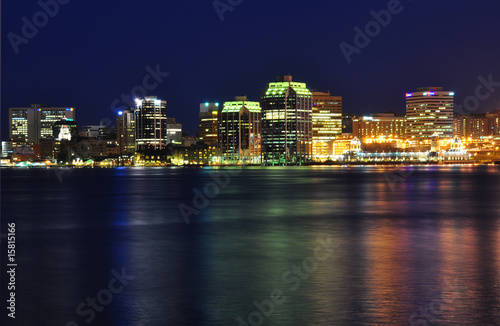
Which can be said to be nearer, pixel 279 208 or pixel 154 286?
pixel 154 286

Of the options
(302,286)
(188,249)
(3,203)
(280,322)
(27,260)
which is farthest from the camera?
(3,203)

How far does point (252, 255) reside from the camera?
2725 centimetres

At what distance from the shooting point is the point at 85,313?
682 inches

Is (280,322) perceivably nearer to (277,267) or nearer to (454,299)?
(454,299)

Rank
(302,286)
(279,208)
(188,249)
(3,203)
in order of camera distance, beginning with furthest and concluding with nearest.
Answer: (3,203), (279,208), (188,249), (302,286)

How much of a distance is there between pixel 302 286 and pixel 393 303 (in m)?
3.51

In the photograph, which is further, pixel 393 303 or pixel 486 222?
pixel 486 222

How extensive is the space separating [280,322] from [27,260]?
14371 millimetres

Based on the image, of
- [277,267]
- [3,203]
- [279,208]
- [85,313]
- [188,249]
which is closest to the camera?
[85,313]

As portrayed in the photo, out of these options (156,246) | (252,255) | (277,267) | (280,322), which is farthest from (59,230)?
(280,322)

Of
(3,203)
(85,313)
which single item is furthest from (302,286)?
(3,203)

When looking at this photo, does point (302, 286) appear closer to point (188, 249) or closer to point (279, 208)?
point (188, 249)

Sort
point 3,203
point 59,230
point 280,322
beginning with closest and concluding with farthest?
point 280,322 → point 59,230 → point 3,203

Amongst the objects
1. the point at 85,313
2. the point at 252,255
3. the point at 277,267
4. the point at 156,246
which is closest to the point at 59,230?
the point at 156,246
